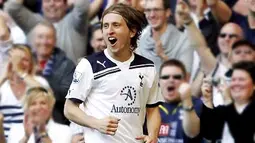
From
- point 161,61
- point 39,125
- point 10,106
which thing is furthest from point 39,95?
point 161,61

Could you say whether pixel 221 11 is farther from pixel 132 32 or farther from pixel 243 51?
pixel 132 32

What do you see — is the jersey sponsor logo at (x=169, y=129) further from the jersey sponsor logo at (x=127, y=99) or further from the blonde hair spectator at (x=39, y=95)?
the jersey sponsor logo at (x=127, y=99)

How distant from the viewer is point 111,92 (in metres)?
6.65

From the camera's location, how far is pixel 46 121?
9258 mm

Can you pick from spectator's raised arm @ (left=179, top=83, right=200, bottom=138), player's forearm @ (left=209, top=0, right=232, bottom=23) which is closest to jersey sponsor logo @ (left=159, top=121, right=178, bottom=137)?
spectator's raised arm @ (left=179, top=83, right=200, bottom=138)

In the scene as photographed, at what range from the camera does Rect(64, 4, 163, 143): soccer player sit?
6.61 m

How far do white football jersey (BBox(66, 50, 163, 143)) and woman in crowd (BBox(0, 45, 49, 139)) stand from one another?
10.4ft

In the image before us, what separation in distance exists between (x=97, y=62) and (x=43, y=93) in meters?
2.78

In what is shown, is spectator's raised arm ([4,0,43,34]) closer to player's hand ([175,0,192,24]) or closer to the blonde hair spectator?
the blonde hair spectator

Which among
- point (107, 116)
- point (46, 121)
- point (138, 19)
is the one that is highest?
point (138, 19)

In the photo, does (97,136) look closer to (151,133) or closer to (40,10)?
(151,133)

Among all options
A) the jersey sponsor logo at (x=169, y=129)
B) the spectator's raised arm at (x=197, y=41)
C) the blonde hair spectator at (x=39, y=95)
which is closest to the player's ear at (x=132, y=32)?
the jersey sponsor logo at (x=169, y=129)

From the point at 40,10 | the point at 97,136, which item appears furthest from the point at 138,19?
the point at 40,10

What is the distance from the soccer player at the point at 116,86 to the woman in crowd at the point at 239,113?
2.11 meters
